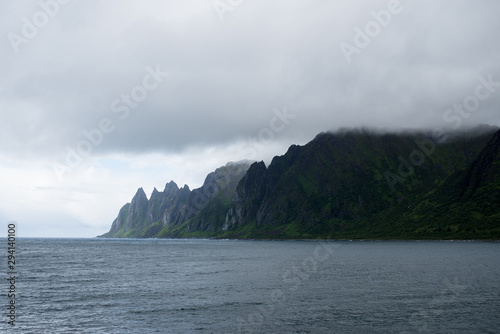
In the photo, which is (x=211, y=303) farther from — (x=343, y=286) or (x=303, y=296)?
(x=343, y=286)

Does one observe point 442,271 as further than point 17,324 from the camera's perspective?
Yes

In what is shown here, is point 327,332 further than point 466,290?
No

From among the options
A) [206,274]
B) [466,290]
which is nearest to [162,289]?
[206,274]

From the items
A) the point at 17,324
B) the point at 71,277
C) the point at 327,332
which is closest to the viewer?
the point at 327,332

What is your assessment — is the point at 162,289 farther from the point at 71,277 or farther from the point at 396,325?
the point at 396,325

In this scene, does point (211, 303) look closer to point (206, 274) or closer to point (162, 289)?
point (162, 289)

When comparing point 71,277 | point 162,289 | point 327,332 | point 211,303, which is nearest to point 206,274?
point 162,289

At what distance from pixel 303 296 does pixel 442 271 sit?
175 ft

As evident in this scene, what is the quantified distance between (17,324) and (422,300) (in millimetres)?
60744

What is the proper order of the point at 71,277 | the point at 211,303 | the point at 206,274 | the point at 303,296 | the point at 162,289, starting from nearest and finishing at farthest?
the point at 211,303 < the point at 303,296 < the point at 162,289 < the point at 71,277 < the point at 206,274

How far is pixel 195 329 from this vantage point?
46.1 meters

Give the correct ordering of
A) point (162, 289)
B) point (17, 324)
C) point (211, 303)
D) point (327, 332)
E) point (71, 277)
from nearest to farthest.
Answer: point (327, 332)
point (17, 324)
point (211, 303)
point (162, 289)
point (71, 277)

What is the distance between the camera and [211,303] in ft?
202

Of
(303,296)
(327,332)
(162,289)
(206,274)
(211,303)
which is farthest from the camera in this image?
(206,274)
